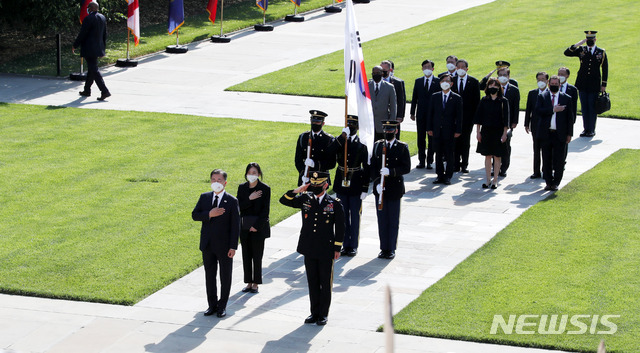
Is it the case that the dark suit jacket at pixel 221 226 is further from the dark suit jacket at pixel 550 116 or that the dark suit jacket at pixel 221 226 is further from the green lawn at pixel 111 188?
the dark suit jacket at pixel 550 116

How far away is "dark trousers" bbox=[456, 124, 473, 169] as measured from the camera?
1859 cm

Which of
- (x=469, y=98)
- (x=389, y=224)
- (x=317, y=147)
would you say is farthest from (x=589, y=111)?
(x=317, y=147)

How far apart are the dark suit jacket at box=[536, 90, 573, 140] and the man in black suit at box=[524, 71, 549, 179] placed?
11 cm

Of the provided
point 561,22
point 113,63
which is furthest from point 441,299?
point 561,22

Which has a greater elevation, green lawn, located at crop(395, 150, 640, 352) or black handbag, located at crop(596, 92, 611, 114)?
black handbag, located at crop(596, 92, 611, 114)

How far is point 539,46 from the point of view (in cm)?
3131

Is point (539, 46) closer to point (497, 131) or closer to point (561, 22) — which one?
point (561, 22)

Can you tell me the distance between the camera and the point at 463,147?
1878 cm

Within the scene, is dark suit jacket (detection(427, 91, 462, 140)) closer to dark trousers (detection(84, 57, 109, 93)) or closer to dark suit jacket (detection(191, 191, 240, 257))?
dark suit jacket (detection(191, 191, 240, 257))

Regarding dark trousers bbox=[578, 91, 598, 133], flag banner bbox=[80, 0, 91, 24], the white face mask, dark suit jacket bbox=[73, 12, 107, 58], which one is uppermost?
flag banner bbox=[80, 0, 91, 24]

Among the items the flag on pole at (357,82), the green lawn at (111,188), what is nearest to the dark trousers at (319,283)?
the green lawn at (111,188)

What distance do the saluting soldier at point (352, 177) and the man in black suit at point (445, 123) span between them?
391 cm

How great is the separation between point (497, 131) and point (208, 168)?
5.18 meters

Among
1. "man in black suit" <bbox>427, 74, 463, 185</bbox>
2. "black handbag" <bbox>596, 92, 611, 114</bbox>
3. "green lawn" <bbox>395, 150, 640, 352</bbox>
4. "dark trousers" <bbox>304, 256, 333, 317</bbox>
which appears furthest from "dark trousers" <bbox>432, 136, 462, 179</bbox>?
"dark trousers" <bbox>304, 256, 333, 317</bbox>
